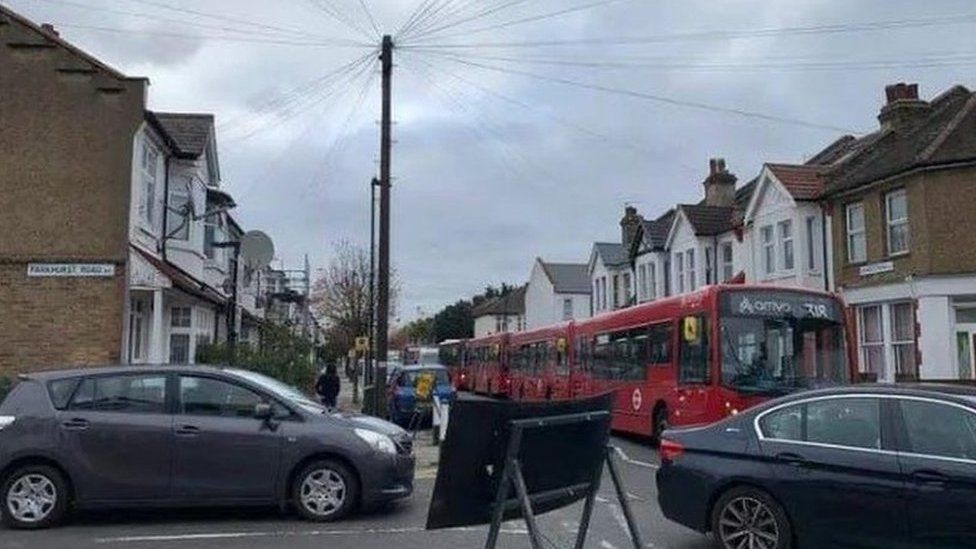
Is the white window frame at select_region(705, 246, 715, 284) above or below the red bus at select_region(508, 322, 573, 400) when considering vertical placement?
above

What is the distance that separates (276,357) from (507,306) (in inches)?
2753

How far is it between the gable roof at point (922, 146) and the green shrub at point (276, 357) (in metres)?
16.5

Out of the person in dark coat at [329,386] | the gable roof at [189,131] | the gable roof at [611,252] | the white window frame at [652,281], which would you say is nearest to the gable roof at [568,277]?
the gable roof at [611,252]

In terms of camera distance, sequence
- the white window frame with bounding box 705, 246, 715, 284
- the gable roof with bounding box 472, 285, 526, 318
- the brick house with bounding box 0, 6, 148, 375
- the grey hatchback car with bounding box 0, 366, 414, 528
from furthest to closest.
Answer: the gable roof with bounding box 472, 285, 526, 318 → the white window frame with bounding box 705, 246, 715, 284 → the brick house with bounding box 0, 6, 148, 375 → the grey hatchback car with bounding box 0, 366, 414, 528

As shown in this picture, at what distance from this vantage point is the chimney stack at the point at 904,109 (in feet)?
102

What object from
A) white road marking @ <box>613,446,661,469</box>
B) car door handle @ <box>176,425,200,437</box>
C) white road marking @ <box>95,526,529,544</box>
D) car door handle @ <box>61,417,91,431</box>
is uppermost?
car door handle @ <box>61,417,91,431</box>

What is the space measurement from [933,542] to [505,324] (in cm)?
8429

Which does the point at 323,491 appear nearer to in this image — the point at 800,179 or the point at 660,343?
the point at 660,343

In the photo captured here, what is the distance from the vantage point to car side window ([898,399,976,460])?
7008mm

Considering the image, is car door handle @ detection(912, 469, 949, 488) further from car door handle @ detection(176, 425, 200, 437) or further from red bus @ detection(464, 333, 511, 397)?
red bus @ detection(464, 333, 511, 397)

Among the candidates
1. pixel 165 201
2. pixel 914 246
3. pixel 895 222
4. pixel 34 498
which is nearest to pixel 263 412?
pixel 34 498

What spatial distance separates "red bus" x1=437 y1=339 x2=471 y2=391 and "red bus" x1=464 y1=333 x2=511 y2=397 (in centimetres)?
124

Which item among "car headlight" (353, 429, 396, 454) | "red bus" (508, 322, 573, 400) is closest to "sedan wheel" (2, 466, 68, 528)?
"car headlight" (353, 429, 396, 454)

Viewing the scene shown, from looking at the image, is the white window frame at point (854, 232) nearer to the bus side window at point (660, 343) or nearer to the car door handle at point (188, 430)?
the bus side window at point (660, 343)
